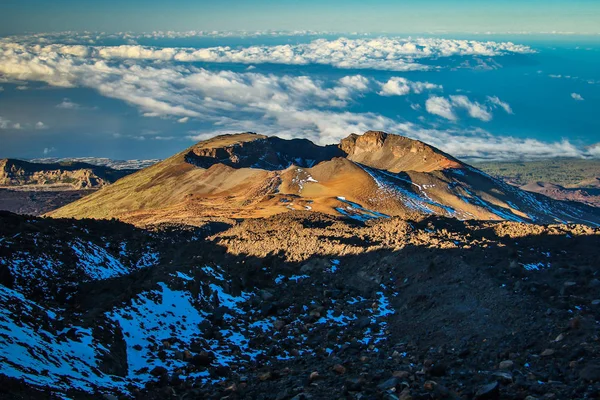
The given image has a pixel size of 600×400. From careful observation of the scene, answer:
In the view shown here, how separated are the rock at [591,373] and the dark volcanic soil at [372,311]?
0.02 metres

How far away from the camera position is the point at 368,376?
14.0 metres

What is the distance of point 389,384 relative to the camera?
42.0ft

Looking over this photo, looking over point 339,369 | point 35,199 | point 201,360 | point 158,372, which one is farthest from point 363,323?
point 35,199

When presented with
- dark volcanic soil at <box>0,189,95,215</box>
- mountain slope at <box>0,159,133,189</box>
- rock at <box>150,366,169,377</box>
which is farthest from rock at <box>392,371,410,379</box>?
mountain slope at <box>0,159,133,189</box>

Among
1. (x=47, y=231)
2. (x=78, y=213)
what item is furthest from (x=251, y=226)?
(x=78, y=213)

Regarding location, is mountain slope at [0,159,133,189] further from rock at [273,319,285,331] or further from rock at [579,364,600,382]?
rock at [579,364,600,382]

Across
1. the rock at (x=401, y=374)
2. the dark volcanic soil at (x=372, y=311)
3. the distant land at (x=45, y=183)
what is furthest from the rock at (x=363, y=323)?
the distant land at (x=45, y=183)

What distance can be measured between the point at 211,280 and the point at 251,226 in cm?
2165

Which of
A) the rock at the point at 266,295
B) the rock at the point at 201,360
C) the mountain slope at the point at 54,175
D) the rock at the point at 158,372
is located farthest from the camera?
the mountain slope at the point at 54,175

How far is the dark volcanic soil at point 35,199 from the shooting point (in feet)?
494

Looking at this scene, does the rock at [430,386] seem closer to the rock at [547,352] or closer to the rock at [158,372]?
the rock at [547,352]

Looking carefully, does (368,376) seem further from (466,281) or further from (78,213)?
(78,213)

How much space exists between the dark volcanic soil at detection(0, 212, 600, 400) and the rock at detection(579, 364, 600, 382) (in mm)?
22

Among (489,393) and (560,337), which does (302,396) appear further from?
(560,337)
